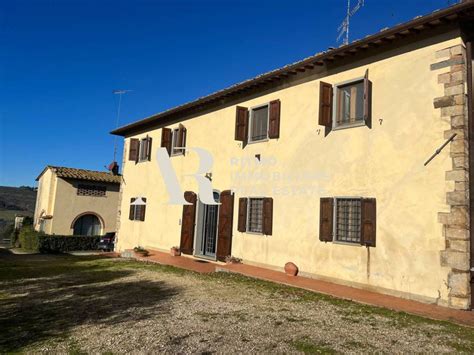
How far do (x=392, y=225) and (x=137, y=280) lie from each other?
257 inches

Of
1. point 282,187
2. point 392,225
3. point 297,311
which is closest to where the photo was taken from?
point 297,311

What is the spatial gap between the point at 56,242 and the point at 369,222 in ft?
71.2

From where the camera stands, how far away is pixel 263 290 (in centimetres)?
859

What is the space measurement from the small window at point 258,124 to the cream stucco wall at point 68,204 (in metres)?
18.9

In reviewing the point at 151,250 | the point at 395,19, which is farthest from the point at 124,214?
the point at 395,19

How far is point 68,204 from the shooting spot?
2642 cm

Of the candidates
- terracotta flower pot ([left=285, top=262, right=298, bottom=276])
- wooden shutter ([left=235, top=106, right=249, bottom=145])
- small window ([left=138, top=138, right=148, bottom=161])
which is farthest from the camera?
small window ([left=138, top=138, right=148, bottom=161])

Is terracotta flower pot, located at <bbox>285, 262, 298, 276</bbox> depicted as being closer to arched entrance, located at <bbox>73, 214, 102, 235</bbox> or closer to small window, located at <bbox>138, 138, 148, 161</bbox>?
small window, located at <bbox>138, 138, 148, 161</bbox>

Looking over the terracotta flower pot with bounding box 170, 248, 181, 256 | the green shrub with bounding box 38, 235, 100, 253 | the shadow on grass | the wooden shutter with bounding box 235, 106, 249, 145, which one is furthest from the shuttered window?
the green shrub with bounding box 38, 235, 100, 253

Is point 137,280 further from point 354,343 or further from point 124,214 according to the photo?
point 124,214

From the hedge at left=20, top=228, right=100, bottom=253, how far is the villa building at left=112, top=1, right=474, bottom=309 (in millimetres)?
13607

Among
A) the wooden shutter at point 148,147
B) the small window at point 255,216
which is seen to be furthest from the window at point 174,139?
the small window at point 255,216

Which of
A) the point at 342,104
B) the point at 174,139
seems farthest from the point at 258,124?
the point at 174,139

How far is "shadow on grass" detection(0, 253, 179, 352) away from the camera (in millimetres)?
5430
